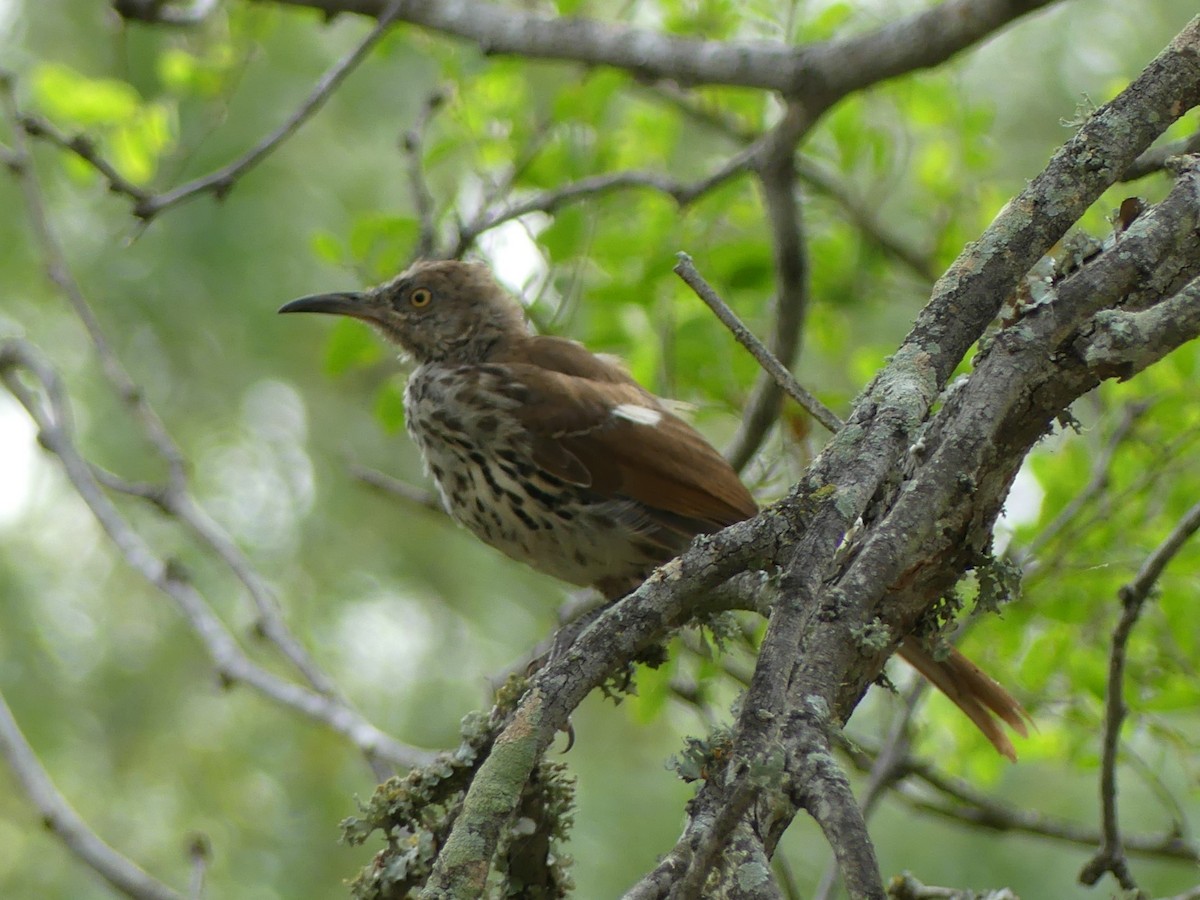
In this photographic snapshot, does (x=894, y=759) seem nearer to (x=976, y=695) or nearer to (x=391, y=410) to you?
(x=976, y=695)

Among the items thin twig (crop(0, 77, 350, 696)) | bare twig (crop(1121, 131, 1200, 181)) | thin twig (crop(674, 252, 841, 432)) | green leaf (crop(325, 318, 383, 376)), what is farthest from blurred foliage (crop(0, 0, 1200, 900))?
thin twig (crop(674, 252, 841, 432))

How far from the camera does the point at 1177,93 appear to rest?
6.13ft

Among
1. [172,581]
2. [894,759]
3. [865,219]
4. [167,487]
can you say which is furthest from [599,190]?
[894,759]

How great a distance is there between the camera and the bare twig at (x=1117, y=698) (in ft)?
8.37

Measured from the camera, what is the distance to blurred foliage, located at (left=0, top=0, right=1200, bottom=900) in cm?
386

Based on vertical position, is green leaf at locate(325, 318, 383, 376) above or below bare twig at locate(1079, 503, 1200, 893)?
above

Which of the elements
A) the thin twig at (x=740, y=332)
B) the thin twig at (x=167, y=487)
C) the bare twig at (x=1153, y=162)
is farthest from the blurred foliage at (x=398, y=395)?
the thin twig at (x=740, y=332)

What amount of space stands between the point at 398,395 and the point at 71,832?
1.76 meters

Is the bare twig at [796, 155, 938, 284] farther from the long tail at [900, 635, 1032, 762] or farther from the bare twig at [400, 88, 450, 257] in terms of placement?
the long tail at [900, 635, 1032, 762]

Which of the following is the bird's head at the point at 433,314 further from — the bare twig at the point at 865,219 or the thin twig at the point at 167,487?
the bare twig at the point at 865,219

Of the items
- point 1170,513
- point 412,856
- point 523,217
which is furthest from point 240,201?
point 412,856

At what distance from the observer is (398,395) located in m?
4.32

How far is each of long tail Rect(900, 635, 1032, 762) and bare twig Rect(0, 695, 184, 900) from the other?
5.42ft

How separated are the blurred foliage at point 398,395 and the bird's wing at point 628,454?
25 centimetres
